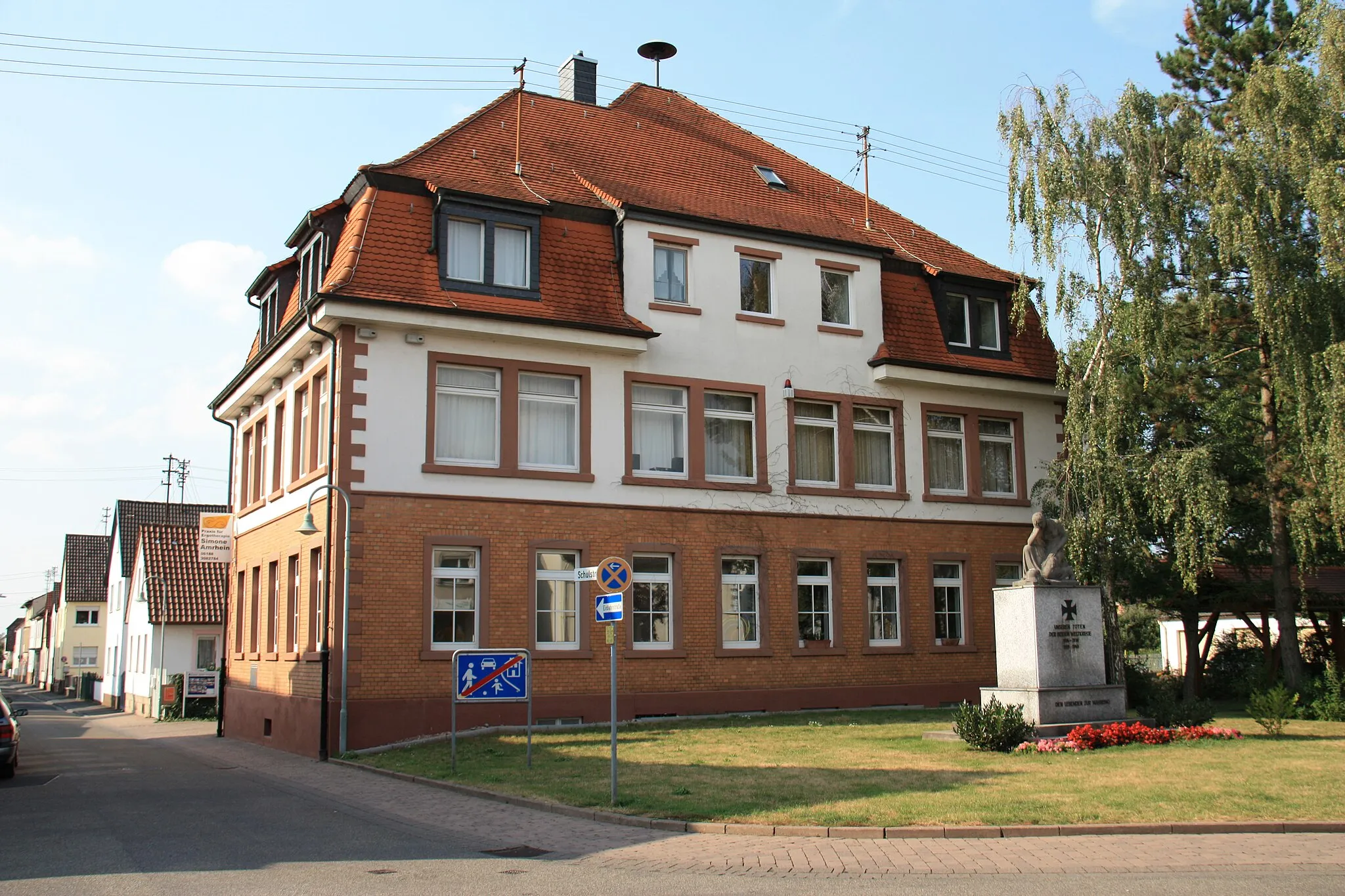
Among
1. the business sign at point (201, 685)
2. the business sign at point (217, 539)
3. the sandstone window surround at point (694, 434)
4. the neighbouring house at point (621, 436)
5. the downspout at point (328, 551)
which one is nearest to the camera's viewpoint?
the downspout at point (328, 551)

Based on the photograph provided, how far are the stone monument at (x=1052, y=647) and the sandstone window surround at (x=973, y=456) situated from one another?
8.19 m

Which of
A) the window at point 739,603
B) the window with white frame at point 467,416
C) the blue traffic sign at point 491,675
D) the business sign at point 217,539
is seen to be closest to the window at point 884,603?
the window at point 739,603

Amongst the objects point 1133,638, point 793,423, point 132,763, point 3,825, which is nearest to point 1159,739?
point 793,423

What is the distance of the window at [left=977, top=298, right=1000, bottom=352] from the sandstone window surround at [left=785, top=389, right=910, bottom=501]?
10.6ft

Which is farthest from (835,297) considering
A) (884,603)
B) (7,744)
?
(7,744)

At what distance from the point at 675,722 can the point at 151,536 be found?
27195mm

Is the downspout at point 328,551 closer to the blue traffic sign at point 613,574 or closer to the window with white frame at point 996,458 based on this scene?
the blue traffic sign at point 613,574

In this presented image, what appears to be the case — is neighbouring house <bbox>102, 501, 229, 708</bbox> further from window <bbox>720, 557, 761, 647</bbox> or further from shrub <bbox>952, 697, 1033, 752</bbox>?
shrub <bbox>952, 697, 1033, 752</bbox>

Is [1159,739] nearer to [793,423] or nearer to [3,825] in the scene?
[793,423]

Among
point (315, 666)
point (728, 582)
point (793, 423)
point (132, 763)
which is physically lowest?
point (132, 763)

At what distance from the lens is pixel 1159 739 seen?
16766 millimetres

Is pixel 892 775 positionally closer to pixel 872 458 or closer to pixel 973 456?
pixel 872 458

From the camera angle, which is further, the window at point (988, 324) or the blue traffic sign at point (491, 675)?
the window at point (988, 324)

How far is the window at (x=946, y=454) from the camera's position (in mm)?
27125
